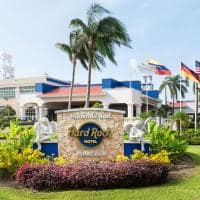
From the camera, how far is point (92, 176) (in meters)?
8.29

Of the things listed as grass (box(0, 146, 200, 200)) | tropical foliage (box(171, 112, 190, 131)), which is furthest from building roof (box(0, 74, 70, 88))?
grass (box(0, 146, 200, 200))

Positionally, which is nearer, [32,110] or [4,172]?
[4,172]

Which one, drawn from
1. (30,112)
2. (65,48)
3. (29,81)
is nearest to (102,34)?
(65,48)

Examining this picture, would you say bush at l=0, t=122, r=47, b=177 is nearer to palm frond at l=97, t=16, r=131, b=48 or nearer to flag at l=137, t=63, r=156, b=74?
palm frond at l=97, t=16, r=131, b=48

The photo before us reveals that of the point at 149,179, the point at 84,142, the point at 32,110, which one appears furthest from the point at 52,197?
the point at 32,110

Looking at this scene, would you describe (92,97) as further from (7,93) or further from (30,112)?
(7,93)

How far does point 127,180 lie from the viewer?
8.32 m

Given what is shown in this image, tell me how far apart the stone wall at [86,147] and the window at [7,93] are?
51593 millimetres

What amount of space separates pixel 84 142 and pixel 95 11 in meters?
15.6

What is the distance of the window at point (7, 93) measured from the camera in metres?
60.8

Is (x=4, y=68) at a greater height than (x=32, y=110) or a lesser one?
greater

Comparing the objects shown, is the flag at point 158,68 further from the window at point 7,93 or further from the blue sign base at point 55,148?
the window at point 7,93

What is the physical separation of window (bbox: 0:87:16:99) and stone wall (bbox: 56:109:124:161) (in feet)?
169

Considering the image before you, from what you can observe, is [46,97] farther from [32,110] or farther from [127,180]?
[127,180]
